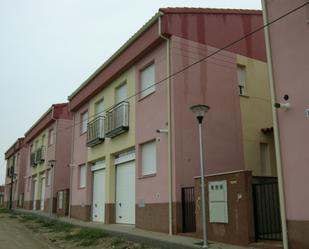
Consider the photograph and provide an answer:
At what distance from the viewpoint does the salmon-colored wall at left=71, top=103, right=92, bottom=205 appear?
2064 centimetres

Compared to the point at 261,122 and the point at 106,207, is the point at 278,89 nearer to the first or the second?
the point at 261,122

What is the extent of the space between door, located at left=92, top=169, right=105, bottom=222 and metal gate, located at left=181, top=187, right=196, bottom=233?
22.8ft

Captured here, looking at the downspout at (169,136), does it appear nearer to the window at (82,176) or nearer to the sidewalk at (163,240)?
the sidewalk at (163,240)

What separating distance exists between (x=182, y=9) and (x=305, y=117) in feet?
23.3

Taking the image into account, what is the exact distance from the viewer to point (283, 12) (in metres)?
9.59

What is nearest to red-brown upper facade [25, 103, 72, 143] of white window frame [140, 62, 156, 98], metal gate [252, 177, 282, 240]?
white window frame [140, 62, 156, 98]

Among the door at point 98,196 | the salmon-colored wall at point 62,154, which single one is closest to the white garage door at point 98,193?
the door at point 98,196

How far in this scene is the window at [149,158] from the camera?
14516 mm

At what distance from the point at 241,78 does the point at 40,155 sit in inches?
808

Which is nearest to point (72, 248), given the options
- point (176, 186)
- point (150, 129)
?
point (176, 186)

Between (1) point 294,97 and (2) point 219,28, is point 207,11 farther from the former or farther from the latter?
(1) point 294,97

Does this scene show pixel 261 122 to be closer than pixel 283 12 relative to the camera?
No

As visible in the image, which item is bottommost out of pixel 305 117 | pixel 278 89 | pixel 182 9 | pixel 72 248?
pixel 72 248

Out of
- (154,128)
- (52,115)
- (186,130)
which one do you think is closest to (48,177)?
(52,115)
